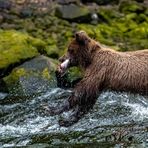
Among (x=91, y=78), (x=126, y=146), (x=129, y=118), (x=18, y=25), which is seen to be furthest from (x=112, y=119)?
(x=18, y=25)

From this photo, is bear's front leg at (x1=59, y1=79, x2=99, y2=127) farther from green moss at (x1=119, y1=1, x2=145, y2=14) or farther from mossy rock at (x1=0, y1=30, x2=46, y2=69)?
green moss at (x1=119, y1=1, x2=145, y2=14)

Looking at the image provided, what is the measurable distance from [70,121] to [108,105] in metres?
1.67

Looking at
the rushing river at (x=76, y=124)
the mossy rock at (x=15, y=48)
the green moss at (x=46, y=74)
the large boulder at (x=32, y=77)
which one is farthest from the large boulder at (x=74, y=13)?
the rushing river at (x=76, y=124)

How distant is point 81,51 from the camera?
1085 centimetres

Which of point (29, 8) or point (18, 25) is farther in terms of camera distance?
point (29, 8)

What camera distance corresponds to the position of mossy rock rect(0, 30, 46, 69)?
1413 cm

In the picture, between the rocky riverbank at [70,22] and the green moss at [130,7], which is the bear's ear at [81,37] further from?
the green moss at [130,7]

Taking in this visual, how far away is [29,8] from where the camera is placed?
20297mm

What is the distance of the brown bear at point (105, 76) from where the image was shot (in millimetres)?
10406

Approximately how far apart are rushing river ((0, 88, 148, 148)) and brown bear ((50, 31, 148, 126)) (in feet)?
0.88

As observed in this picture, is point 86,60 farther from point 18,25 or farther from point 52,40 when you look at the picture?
point 18,25

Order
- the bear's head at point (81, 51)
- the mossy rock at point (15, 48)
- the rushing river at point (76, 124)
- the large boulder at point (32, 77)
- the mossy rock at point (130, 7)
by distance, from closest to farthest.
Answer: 1. the rushing river at point (76, 124)
2. the bear's head at point (81, 51)
3. the large boulder at point (32, 77)
4. the mossy rock at point (15, 48)
5. the mossy rock at point (130, 7)

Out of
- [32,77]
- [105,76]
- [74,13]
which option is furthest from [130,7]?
[105,76]

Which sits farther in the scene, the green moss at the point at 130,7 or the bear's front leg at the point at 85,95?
the green moss at the point at 130,7
